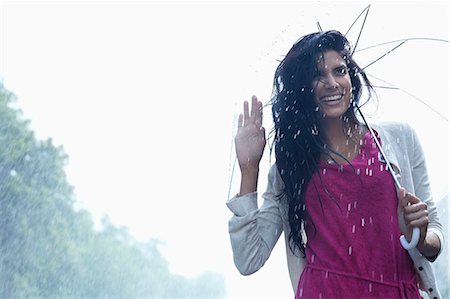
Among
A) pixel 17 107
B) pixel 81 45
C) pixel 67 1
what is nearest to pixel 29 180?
pixel 17 107

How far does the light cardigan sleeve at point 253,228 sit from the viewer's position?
1997mm

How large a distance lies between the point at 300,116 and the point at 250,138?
140mm

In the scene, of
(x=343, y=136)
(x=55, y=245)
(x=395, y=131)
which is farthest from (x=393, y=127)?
(x=55, y=245)

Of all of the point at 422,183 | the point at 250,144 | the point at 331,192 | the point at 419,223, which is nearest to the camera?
the point at 419,223

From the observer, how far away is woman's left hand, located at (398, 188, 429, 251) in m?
1.80

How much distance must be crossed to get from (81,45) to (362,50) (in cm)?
1270

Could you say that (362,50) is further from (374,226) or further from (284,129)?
(374,226)

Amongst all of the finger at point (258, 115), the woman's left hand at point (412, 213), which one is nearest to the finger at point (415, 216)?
the woman's left hand at point (412, 213)

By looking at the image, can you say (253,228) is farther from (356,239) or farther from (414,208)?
(414,208)

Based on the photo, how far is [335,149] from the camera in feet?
6.67

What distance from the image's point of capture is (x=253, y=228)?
6.57ft

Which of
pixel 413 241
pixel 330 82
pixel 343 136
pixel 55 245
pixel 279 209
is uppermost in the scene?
pixel 55 245

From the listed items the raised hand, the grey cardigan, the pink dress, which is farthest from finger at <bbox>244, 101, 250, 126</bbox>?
the pink dress

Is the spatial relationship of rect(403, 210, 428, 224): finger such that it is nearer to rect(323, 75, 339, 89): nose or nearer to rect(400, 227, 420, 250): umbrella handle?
rect(400, 227, 420, 250): umbrella handle
